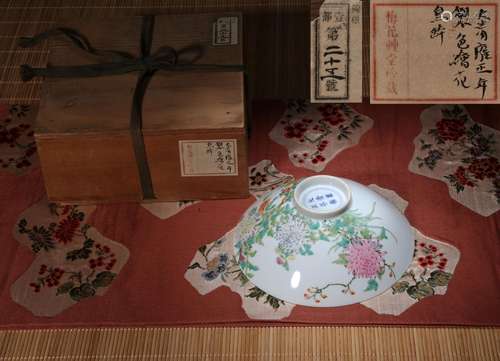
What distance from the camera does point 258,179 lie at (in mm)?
1188

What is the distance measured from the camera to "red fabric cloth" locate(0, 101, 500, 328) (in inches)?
39.4

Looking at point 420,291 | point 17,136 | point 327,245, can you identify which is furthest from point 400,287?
point 17,136

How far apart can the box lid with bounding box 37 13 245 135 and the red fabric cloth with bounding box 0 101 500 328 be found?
0.50ft

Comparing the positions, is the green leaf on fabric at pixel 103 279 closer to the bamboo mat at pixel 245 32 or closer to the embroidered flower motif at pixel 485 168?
the bamboo mat at pixel 245 32

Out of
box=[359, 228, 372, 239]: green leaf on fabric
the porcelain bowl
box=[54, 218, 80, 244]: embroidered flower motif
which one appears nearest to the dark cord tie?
box=[54, 218, 80, 244]: embroidered flower motif

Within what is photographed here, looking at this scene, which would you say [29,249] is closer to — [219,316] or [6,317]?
[6,317]

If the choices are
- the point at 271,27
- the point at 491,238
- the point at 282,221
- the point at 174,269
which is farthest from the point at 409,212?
the point at 271,27

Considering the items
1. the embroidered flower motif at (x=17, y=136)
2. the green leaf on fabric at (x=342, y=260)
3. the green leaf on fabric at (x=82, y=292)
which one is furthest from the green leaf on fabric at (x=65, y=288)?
the green leaf on fabric at (x=342, y=260)

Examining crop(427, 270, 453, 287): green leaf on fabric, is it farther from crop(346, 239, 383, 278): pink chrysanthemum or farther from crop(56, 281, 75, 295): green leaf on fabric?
crop(56, 281, 75, 295): green leaf on fabric

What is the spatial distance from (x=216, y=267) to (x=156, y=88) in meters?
0.28

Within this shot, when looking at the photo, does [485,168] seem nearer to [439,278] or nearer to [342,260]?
[439,278]

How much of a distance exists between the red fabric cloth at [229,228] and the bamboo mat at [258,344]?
0.01 metres

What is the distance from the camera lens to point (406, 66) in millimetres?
788

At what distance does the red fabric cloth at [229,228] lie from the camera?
100cm
